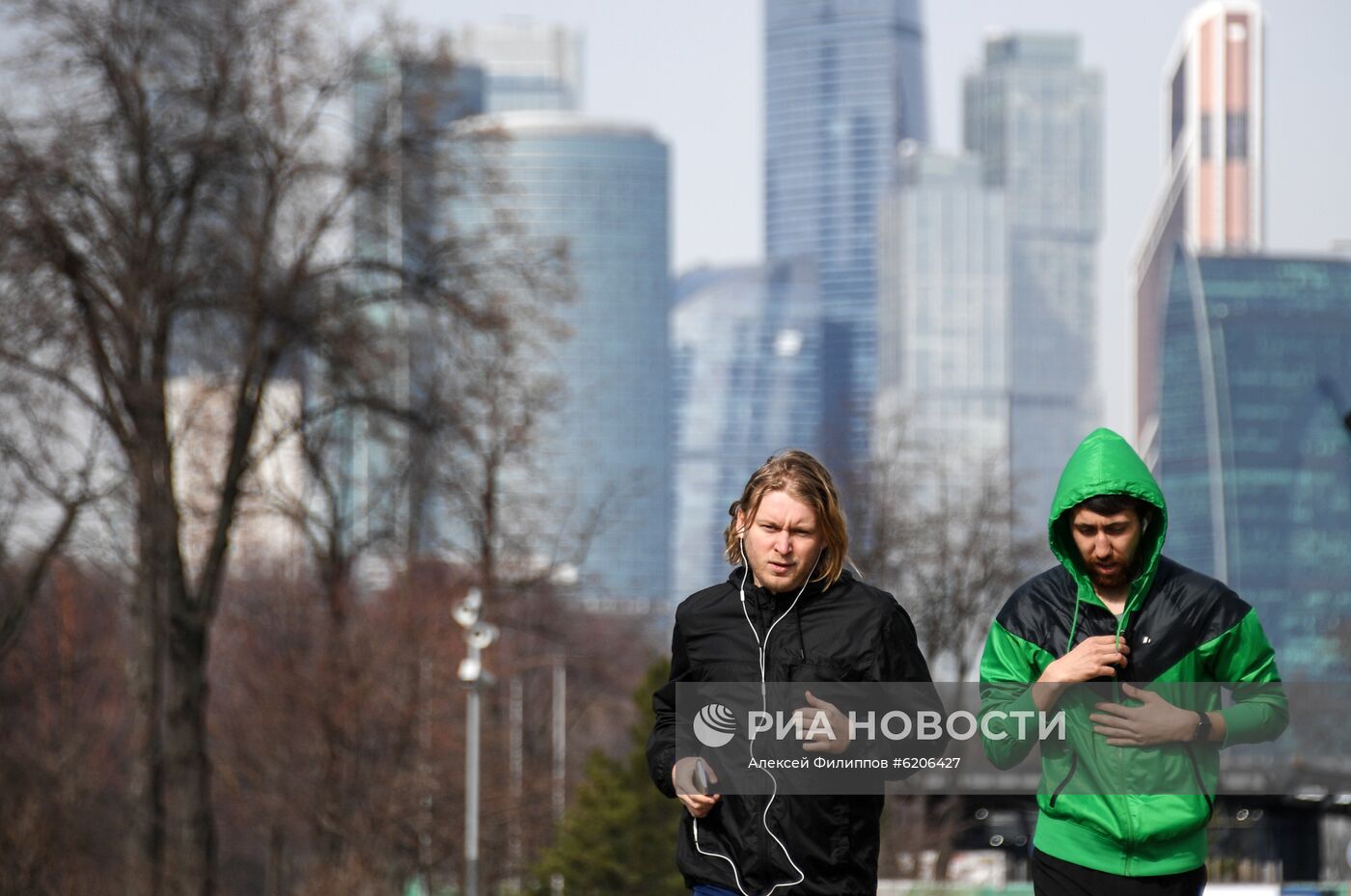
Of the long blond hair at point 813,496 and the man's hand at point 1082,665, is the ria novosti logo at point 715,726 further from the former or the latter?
the man's hand at point 1082,665

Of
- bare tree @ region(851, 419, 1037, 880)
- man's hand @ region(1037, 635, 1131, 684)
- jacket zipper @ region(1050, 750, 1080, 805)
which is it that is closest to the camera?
man's hand @ region(1037, 635, 1131, 684)

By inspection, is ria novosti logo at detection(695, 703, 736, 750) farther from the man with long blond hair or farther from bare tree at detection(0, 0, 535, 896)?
bare tree at detection(0, 0, 535, 896)

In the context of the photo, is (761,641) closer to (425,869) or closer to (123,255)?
(123,255)

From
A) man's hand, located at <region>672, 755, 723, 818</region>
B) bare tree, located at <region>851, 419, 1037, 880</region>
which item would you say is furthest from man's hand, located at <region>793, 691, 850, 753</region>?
bare tree, located at <region>851, 419, 1037, 880</region>

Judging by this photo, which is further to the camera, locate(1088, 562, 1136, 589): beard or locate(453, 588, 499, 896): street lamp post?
locate(453, 588, 499, 896): street lamp post

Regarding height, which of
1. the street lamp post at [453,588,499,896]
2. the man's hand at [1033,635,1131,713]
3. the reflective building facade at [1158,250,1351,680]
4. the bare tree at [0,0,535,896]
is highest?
the reflective building facade at [1158,250,1351,680]

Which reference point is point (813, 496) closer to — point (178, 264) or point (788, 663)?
point (788, 663)

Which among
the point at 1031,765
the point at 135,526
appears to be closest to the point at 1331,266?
the point at 1031,765

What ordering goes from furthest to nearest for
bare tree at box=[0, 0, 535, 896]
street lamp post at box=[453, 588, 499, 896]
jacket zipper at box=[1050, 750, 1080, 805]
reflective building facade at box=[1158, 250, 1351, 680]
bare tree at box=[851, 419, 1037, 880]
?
reflective building facade at box=[1158, 250, 1351, 680], bare tree at box=[851, 419, 1037, 880], street lamp post at box=[453, 588, 499, 896], bare tree at box=[0, 0, 535, 896], jacket zipper at box=[1050, 750, 1080, 805]

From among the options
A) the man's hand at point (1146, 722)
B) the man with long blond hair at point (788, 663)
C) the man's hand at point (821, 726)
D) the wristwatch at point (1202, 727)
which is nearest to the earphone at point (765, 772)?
the man with long blond hair at point (788, 663)

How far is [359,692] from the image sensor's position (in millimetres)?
28047

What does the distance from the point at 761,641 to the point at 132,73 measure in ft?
55.5

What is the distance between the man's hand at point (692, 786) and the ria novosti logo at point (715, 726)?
5 centimetres

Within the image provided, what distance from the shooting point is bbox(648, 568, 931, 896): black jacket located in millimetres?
4672
